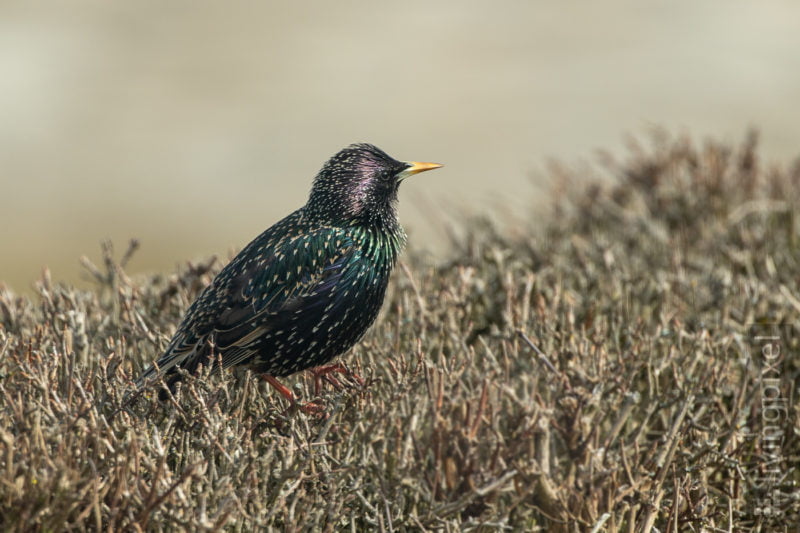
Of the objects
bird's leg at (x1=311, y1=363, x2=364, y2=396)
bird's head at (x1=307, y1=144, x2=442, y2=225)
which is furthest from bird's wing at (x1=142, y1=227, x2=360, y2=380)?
bird's leg at (x1=311, y1=363, x2=364, y2=396)

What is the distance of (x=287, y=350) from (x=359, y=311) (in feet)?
1.14

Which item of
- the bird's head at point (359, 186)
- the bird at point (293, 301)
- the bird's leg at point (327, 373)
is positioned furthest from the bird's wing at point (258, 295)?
the bird's leg at point (327, 373)

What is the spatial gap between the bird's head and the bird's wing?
165mm

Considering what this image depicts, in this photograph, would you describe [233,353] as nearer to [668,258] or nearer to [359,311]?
[359,311]

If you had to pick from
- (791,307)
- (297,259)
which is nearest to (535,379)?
(297,259)

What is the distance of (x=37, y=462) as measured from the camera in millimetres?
2822

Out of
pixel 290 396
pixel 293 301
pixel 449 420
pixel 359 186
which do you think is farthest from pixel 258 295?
pixel 449 420

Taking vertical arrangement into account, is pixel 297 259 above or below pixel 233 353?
above

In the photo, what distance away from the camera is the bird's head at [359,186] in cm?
427

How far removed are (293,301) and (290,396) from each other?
1.32 feet

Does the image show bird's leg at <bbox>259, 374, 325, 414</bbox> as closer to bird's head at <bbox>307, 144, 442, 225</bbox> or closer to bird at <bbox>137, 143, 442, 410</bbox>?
bird at <bbox>137, 143, 442, 410</bbox>

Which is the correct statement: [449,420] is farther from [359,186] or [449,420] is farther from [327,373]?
[359,186]

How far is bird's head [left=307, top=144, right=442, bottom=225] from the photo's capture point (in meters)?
4.27

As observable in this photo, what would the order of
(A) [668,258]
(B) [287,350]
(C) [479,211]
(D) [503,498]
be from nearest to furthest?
(D) [503,498] < (B) [287,350] < (A) [668,258] < (C) [479,211]
